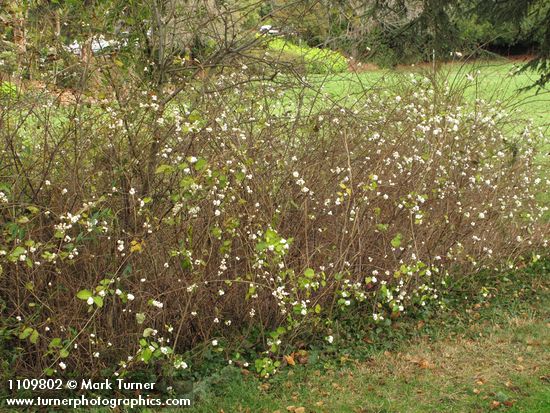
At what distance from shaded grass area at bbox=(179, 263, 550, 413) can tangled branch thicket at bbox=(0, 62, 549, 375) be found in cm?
29

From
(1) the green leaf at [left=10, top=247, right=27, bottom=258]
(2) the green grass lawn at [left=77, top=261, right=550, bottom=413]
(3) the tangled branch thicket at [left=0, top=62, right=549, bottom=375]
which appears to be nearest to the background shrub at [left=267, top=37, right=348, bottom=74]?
(3) the tangled branch thicket at [left=0, top=62, right=549, bottom=375]

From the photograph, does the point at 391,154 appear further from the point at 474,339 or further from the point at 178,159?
the point at 178,159

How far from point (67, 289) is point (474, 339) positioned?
3.74m

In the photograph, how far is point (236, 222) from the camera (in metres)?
5.48

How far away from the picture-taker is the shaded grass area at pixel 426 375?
5.35m

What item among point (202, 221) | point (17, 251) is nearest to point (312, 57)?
point (202, 221)

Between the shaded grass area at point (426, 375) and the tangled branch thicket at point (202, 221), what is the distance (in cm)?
29

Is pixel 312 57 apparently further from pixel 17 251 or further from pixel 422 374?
pixel 17 251

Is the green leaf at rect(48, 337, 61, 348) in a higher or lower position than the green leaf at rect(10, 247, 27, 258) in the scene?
lower

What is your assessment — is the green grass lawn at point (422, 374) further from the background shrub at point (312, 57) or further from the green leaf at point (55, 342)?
the background shrub at point (312, 57)

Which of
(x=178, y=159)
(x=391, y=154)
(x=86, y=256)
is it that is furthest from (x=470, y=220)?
(x=86, y=256)

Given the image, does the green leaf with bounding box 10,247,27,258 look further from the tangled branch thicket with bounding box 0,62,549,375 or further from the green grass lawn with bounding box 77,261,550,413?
the green grass lawn with bounding box 77,261,550,413

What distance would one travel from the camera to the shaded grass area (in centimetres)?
535

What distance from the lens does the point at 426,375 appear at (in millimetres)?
→ 5930
